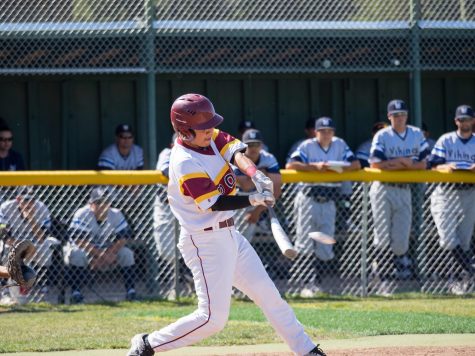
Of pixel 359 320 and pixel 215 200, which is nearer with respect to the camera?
pixel 215 200

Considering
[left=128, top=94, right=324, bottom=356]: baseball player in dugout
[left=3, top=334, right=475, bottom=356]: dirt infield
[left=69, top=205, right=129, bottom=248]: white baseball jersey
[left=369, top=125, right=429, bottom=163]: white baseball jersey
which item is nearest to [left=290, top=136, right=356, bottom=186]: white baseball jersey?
[left=369, top=125, right=429, bottom=163]: white baseball jersey

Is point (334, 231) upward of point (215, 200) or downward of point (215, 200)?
downward

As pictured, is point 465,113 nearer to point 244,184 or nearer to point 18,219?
point 244,184

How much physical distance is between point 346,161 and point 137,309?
2495mm

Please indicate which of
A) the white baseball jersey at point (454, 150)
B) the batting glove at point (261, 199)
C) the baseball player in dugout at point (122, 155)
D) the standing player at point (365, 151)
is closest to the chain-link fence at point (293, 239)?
the white baseball jersey at point (454, 150)

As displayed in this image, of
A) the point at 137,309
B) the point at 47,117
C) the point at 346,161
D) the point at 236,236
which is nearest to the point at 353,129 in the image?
the point at 346,161

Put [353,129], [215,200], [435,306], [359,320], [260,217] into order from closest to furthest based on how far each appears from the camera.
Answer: [215,200]
[359,320]
[435,306]
[260,217]
[353,129]

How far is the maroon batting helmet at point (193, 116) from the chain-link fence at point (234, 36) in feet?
12.8

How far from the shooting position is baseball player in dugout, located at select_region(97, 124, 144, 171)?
32.6 feet

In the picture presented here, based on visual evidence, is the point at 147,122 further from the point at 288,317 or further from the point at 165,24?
the point at 288,317

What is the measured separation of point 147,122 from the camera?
956 centimetres

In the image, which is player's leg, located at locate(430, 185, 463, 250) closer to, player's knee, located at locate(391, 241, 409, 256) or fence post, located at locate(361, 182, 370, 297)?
player's knee, located at locate(391, 241, 409, 256)

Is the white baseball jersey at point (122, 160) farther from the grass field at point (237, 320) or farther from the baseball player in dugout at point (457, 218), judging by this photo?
the baseball player in dugout at point (457, 218)

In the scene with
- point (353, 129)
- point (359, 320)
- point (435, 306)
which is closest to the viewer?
point (359, 320)
